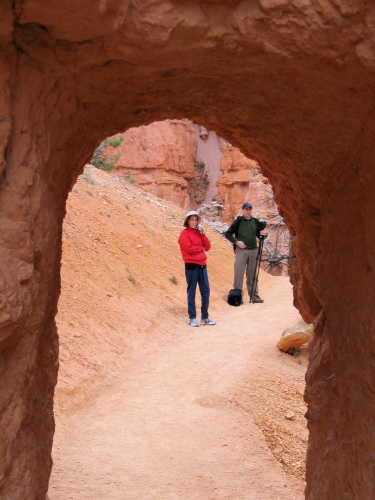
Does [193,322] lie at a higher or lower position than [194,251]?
lower

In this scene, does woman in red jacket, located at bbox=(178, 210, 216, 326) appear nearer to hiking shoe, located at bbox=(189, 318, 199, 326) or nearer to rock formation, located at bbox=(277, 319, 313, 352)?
hiking shoe, located at bbox=(189, 318, 199, 326)

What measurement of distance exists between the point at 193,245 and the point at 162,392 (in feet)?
10.6

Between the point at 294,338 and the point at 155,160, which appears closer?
the point at 294,338

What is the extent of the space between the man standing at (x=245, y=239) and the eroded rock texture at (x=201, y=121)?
260 inches

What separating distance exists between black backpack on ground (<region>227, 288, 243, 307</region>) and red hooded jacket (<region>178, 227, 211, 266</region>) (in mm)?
2599

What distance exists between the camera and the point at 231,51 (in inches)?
92.9

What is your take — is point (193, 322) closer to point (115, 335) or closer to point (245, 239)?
point (115, 335)

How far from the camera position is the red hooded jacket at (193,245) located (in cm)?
877

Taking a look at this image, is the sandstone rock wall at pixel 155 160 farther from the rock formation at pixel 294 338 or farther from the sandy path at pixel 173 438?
the sandy path at pixel 173 438

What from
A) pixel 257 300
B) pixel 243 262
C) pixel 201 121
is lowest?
pixel 257 300

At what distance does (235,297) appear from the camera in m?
11.5

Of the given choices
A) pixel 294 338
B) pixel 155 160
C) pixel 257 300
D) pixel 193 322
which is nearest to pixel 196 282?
pixel 193 322

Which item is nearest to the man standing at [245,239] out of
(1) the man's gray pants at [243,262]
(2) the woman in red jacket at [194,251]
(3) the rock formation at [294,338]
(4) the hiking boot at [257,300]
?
(1) the man's gray pants at [243,262]

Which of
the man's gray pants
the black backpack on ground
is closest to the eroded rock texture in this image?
the man's gray pants
